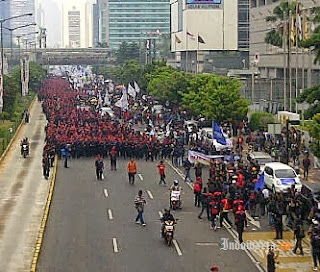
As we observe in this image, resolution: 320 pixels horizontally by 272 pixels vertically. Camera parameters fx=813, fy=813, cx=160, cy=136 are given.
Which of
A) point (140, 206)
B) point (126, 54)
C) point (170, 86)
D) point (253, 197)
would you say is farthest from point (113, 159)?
point (126, 54)

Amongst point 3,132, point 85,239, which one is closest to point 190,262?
point 85,239

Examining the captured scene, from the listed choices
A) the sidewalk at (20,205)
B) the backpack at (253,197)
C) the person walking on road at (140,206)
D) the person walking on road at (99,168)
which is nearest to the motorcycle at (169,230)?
the person walking on road at (140,206)

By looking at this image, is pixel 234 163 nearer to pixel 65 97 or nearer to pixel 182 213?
pixel 182 213

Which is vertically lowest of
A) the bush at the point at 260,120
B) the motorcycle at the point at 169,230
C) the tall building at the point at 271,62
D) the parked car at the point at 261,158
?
the motorcycle at the point at 169,230

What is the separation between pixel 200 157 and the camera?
40000 millimetres

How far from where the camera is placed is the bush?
176 ft

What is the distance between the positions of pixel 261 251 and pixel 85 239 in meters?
5.62

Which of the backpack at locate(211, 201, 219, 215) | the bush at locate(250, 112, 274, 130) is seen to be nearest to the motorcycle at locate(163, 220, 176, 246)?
the backpack at locate(211, 201, 219, 215)

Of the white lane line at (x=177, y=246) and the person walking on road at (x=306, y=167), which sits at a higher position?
the person walking on road at (x=306, y=167)

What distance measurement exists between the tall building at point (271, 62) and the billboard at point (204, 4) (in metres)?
23.7

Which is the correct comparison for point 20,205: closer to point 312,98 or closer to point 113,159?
point 113,159

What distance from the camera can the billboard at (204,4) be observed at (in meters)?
125

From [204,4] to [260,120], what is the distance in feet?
243

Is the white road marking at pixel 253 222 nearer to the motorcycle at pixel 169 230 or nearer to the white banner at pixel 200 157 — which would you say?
the motorcycle at pixel 169 230
